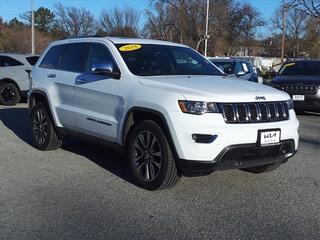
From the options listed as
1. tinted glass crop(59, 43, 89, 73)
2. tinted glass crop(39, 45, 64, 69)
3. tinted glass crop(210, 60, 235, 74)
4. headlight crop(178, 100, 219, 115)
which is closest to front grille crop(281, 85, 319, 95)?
tinted glass crop(210, 60, 235, 74)

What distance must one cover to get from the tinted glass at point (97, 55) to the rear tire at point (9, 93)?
30.1 feet

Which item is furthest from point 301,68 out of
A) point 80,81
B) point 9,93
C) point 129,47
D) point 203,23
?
point 203,23

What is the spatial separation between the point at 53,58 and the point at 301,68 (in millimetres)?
9042

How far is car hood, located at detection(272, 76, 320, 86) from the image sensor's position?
1333 cm

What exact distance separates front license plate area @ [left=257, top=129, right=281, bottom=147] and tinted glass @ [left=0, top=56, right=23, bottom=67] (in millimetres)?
11657

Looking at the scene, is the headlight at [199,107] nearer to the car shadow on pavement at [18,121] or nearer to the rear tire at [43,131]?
the rear tire at [43,131]

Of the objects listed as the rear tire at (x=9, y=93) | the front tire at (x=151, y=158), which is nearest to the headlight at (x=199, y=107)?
the front tire at (x=151, y=158)

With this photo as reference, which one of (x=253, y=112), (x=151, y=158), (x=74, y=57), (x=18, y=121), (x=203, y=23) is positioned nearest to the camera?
(x=253, y=112)

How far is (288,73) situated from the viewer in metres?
15.1

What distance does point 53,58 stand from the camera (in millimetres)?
8039

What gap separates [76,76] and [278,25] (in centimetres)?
7322

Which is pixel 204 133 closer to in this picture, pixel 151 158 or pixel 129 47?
pixel 151 158

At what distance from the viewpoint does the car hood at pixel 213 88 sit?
5.47m

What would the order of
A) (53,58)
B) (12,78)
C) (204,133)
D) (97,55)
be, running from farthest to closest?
(12,78)
(53,58)
(97,55)
(204,133)
